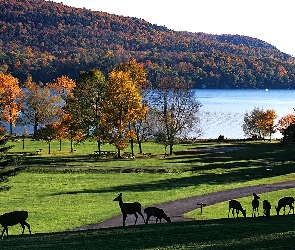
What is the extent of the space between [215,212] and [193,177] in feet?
55.9

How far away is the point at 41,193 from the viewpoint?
40.8 m

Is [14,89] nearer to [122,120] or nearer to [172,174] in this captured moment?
[122,120]

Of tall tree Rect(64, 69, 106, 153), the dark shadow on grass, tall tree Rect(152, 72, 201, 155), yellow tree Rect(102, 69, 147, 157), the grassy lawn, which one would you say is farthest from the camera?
tall tree Rect(152, 72, 201, 155)

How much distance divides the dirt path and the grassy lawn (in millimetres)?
986

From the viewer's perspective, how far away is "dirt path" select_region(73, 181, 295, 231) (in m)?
28.9

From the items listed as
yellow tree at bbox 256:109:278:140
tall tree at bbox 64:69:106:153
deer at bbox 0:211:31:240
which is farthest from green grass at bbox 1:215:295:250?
yellow tree at bbox 256:109:278:140

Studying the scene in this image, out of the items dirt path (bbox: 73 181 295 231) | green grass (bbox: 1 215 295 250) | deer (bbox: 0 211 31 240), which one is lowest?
dirt path (bbox: 73 181 295 231)

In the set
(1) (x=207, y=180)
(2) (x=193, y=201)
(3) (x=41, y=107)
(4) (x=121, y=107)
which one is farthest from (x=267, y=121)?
(2) (x=193, y=201)

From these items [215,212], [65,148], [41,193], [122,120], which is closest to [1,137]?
[41,193]

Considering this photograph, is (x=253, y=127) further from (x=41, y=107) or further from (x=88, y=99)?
(x=88, y=99)

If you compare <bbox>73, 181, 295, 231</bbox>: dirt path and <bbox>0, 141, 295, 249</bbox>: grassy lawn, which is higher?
<bbox>0, 141, 295, 249</bbox>: grassy lawn

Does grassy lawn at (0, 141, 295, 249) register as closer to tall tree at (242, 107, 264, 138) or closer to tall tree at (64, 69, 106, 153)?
tall tree at (64, 69, 106, 153)

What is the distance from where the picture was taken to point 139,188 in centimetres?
4197

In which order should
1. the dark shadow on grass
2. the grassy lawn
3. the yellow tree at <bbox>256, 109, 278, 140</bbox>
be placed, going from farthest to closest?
the yellow tree at <bbox>256, 109, 278, 140</bbox> < the dark shadow on grass < the grassy lawn
